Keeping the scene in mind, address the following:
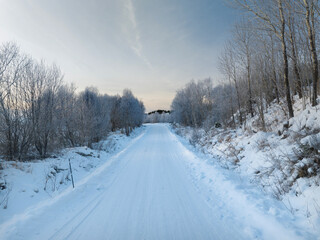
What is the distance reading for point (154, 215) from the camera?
3.43 m

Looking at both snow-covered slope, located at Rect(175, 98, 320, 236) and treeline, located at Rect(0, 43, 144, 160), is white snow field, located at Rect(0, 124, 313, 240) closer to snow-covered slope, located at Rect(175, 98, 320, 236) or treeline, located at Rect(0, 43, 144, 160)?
snow-covered slope, located at Rect(175, 98, 320, 236)

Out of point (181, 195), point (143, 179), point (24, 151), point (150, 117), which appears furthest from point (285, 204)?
A: point (150, 117)

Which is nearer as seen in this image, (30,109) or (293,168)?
(293,168)

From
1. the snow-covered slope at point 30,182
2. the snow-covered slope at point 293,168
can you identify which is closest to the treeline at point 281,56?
the snow-covered slope at point 293,168

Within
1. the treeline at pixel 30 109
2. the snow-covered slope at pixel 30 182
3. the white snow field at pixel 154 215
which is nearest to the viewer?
the white snow field at pixel 154 215

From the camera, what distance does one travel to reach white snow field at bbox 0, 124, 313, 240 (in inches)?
112

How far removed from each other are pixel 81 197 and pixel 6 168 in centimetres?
327

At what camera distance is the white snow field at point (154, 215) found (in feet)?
9.36

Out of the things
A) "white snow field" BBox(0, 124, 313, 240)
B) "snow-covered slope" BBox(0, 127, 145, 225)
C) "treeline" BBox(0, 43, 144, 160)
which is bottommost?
"white snow field" BBox(0, 124, 313, 240)

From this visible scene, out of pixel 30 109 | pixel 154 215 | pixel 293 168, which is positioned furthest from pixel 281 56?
pixel 30 109

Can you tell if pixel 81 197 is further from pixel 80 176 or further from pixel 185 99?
pixel 185 99

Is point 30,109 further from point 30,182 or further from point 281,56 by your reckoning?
point 281,56

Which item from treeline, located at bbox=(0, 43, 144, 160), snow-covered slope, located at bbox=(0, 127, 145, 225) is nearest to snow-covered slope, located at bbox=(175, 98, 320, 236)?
snow-covered slope, located at bbox=(0, 127, 145, 225)

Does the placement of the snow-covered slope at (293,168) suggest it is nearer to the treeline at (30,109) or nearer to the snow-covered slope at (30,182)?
the snow-covered slope at (30,182)
